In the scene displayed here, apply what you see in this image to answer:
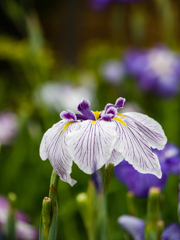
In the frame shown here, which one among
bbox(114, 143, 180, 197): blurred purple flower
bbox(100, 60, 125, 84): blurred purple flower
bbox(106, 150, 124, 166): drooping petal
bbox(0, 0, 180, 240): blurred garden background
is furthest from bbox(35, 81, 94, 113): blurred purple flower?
bbox(106, 150, 124, 166): drooping petal

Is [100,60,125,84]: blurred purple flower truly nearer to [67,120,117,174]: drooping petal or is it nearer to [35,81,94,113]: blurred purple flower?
[35,81,94,113]: blurred purple flower

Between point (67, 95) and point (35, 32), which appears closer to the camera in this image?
point (35, 32)

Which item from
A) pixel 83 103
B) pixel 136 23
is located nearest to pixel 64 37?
pixel 136 23

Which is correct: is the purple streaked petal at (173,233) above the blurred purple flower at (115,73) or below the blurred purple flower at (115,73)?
below

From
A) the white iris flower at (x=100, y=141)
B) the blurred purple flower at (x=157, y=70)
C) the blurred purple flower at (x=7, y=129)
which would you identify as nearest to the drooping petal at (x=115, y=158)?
the white iris flower at (x=100, y=141)

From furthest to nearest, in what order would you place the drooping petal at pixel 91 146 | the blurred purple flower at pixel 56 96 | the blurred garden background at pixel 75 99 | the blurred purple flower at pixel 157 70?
the blurred purple flower at pixel 157 70
the blurred purple flower at pixel 56 96
the blurred garden background at pixel 75 99
the drooping petal at pixel 91 146

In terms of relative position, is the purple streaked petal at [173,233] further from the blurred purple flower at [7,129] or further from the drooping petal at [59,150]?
the blurred purple flower at [7,129]

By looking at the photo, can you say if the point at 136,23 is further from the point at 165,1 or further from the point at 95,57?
the point at 95,57
